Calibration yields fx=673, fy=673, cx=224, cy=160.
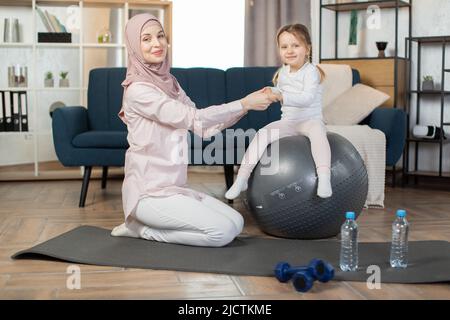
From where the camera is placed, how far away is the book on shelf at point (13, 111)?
16.9ft

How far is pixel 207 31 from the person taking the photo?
5.92 meters

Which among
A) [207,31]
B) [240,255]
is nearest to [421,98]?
[207,31]

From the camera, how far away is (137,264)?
100 inches

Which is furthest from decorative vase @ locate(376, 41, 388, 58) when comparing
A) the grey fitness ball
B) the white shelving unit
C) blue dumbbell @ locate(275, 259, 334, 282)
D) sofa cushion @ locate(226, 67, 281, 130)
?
blue dumbbell @ locate(275, 259, 334, 282)

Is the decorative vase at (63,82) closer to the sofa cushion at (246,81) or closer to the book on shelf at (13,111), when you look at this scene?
the book on shelf at (13,111)

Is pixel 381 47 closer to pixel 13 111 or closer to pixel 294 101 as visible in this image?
pixel 294 101

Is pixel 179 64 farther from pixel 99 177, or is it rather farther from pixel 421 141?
pixel 421 141

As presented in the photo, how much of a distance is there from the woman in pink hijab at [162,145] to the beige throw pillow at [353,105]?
69.8 inches

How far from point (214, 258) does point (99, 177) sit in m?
2.85

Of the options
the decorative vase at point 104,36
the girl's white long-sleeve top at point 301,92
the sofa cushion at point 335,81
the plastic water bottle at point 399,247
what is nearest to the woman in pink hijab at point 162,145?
the girl's white long-sleeve top at point 301,92

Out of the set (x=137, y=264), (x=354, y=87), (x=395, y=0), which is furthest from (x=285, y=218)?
(x=395, y=0)

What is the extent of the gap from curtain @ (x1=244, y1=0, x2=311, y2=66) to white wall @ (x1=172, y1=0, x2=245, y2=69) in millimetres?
160

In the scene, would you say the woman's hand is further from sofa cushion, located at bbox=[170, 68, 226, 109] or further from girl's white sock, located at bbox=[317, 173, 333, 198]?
sofa cushion, located at bbox=[170, 68, 226, 109]

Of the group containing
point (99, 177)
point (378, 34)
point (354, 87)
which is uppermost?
point (378, 34)
